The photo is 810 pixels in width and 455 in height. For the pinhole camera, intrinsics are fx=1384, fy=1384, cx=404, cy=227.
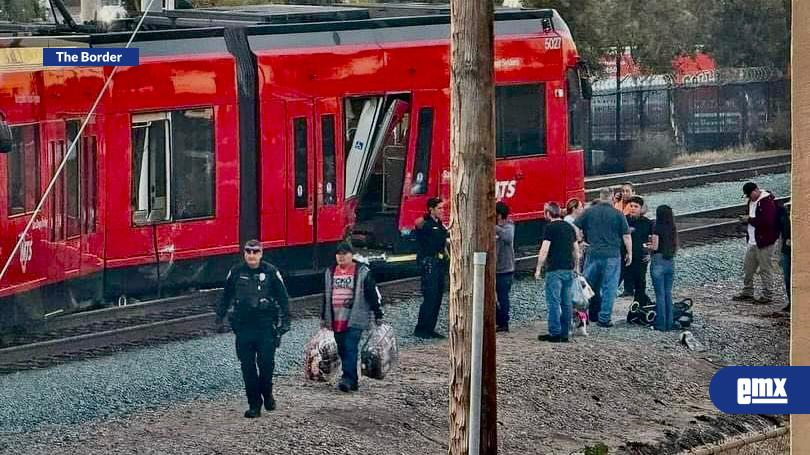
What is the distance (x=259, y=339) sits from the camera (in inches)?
397

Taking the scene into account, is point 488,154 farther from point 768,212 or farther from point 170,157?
point 768,212

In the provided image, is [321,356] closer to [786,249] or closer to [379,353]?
[379,353]

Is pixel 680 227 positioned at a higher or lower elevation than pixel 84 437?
higher

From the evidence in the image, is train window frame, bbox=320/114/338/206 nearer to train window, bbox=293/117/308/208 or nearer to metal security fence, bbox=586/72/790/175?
train window, bbox=293/117/308/208

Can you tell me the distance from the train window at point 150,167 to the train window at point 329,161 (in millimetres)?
1213

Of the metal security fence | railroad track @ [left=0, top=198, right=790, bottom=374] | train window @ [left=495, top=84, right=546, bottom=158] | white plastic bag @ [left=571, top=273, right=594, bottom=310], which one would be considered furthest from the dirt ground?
train window @ [left=495, top=84, right=546, bottom=158]

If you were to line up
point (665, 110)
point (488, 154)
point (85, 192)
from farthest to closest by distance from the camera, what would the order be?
point (665, 110) < point (85, 192) < point (488, 154)

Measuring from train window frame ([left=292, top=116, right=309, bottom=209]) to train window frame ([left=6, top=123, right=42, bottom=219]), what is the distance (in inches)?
75.8

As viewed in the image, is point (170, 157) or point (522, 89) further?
point (522, 89)

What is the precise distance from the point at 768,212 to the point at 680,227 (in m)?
0.89

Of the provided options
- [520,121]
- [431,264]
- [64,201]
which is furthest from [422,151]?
[64,201]

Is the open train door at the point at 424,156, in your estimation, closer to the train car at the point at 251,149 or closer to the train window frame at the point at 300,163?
the train car at the point at 251,149

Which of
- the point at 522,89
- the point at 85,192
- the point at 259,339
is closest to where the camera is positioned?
the point at 85,192

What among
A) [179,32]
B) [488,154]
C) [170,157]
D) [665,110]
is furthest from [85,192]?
[665,110]
